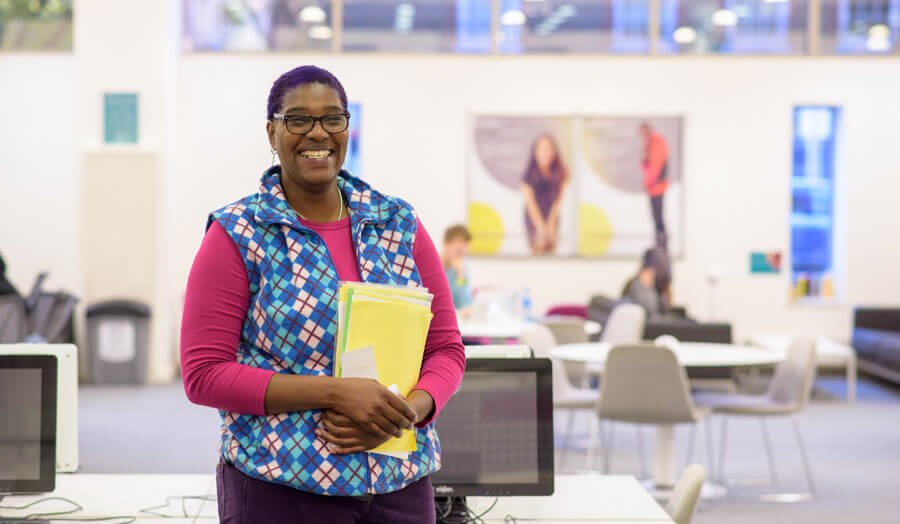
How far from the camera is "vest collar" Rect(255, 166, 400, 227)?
1.57 meters

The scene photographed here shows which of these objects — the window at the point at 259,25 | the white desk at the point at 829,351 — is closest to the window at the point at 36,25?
the window at the point at 259,25

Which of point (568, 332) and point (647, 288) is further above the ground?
point (647, 288)

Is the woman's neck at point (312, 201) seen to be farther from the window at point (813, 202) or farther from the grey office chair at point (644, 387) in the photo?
the window at point (813, 202)

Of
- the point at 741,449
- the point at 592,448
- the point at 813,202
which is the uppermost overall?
the point at 813,202

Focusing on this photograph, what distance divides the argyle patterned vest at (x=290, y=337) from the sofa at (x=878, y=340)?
310 inches

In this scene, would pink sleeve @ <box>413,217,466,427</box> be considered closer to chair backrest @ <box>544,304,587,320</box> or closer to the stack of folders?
the stack of folders

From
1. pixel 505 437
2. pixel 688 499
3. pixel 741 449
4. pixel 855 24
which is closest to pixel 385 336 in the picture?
pixel 505 437

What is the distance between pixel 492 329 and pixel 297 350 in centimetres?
464

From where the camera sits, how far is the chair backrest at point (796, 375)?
16.9 ft

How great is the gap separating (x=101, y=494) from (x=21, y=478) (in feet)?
0.85

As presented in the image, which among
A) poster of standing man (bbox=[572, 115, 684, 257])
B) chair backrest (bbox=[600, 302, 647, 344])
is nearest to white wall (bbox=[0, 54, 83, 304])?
poster of standing man (bbox=[572, 115, 684, 257])

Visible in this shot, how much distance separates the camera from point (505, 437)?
7.83ft

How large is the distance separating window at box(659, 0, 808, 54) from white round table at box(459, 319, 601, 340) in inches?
173

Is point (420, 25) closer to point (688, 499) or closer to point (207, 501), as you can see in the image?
point (207, 501)
